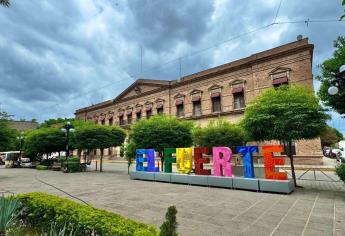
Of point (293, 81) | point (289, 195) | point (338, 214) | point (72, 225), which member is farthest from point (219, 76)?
point (72, 225)

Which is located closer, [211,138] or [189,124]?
[189,124]

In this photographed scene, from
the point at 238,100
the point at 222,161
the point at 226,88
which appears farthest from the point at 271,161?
the point at 226,88

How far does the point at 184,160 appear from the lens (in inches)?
500

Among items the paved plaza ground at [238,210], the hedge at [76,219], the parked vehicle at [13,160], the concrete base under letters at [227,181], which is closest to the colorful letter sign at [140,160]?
the concrete base under letters at [227,181]

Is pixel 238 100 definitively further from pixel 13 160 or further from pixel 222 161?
pixel 13 160

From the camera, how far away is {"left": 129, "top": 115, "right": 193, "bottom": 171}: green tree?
1538 centimetres

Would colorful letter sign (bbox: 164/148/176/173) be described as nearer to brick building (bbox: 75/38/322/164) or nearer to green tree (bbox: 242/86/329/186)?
green tree (bbox: 242/86/329/186)

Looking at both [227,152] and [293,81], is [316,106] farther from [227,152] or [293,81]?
[293,81]

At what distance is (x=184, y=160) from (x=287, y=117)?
5.48 m

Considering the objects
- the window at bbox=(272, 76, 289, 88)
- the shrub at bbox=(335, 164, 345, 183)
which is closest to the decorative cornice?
the window at bbox=(272, 76, 289, 88)

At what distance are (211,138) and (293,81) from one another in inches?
355

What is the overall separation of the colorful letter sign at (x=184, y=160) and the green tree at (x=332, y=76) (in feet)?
22.6

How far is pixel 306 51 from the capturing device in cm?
1989

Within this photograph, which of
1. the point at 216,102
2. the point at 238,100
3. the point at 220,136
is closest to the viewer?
the point at 220,136
